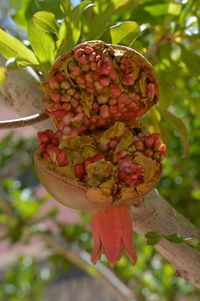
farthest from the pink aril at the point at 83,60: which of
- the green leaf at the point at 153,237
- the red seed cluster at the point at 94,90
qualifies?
the green leaf at the point at 153,237

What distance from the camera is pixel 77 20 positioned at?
0.82 meters

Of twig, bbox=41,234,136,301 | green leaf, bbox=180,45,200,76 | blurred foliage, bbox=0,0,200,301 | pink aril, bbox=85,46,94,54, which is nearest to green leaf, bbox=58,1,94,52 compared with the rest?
blurred foliage, bbox=0,0,200,301

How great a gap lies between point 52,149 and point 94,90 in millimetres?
89

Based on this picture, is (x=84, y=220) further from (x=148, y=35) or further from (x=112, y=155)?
(x=112, y=155)

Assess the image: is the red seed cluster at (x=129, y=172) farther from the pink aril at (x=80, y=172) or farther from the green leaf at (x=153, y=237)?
the green leaf at (x=153, y=237)

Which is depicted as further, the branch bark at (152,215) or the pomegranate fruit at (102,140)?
the branch bark at (152,215)

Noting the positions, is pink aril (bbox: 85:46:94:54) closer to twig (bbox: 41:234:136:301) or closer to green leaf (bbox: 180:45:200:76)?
green leaf (bbox: 180:45:200:76)

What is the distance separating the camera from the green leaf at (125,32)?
80cm

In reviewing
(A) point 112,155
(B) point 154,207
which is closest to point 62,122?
(A) point 112,155

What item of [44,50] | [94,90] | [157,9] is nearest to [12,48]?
[44,50]

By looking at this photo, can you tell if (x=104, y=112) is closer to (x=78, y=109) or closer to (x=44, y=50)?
(x=78, y=109)

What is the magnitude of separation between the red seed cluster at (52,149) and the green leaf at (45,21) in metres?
0.17

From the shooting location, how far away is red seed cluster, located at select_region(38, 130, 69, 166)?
28.0 inches

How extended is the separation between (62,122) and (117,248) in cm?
17
